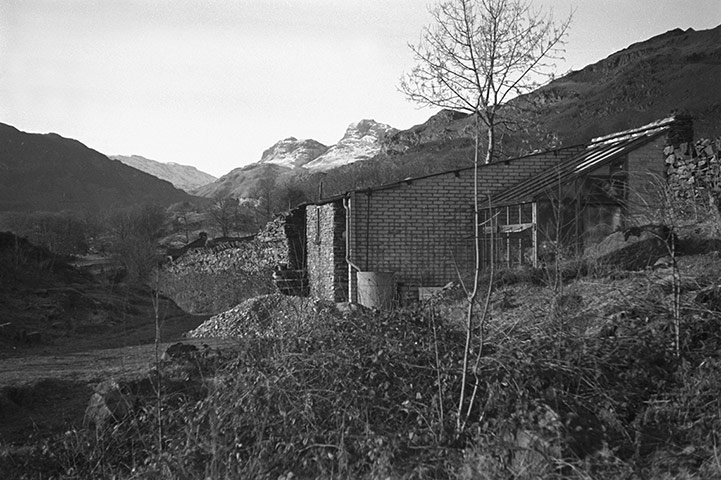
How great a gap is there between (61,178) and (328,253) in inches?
3336

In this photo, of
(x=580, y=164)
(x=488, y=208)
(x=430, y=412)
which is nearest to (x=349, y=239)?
(x=488, y=208)

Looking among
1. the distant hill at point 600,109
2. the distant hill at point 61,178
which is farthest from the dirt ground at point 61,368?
the distant hill at point 61,178

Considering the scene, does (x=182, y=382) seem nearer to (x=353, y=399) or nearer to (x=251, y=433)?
(x=251, y=433)

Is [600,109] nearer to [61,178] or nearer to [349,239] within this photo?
[349,239]

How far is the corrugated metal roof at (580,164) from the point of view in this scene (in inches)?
497

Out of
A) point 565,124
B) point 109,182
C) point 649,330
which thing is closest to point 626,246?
point 649,330

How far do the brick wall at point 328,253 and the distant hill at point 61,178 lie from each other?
66.9m

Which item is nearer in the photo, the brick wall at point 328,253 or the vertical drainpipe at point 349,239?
the vertical drainpipe at point 349,239

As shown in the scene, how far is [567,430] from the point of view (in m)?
4.35

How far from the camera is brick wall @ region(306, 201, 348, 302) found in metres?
15.1

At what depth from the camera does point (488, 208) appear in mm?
13609

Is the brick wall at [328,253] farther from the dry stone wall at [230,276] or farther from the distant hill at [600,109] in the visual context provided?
the distant hill at [600,109]

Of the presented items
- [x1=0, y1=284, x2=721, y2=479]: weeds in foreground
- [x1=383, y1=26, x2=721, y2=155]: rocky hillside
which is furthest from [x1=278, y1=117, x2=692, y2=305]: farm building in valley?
[x1=383, y1=26, x2=721, y2=155]: rocky hillside

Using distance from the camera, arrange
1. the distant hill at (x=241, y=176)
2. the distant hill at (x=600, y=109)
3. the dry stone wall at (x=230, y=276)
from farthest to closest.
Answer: the distant hill at (x=241, y=176), the distant hill at (x=600, y=109), the dry stone wall at (x=230, y=276)
